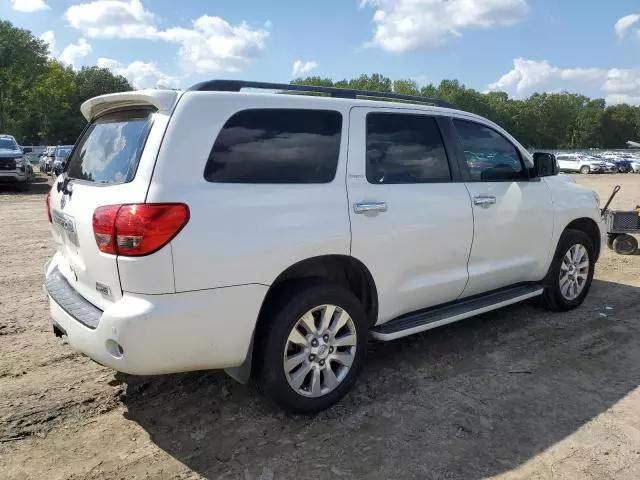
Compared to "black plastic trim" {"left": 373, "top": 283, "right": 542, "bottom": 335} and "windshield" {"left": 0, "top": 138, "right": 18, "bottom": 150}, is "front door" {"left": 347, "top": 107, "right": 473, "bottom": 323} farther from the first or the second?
"windshield" {"left": 0, "top": 138, "right": 18, "bottom": 150}

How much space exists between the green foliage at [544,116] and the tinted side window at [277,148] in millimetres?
113124

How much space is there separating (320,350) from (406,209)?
1.11m

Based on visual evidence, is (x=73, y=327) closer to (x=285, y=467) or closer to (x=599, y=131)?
(x=285, y=467)

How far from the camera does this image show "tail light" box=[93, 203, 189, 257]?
273 cm

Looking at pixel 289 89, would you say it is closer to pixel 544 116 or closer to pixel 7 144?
pixel 7 144

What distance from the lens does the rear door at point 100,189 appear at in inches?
113

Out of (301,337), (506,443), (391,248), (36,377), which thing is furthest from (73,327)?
(506,443)

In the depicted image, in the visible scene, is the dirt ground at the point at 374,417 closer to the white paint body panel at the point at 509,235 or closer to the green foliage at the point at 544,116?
the white paint body panel at the point at 509,235

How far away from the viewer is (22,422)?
3281 mm

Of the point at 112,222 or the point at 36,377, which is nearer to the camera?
the point at 112,222

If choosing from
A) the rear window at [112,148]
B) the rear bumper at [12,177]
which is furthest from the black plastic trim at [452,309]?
the rear bumper at [12,177]

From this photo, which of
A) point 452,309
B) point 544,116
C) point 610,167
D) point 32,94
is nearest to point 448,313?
point 452,309

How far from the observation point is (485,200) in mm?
4266

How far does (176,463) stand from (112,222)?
4.34 feet
